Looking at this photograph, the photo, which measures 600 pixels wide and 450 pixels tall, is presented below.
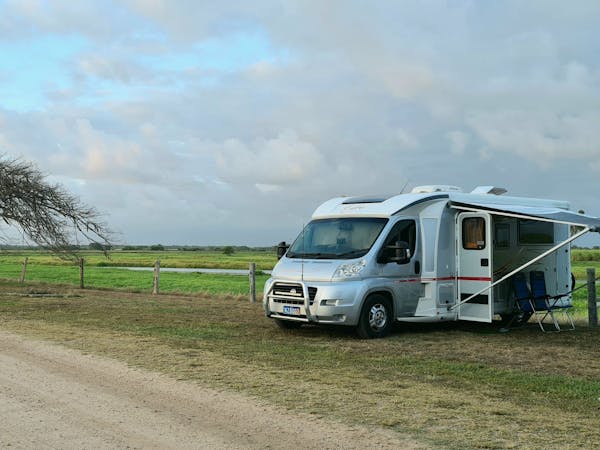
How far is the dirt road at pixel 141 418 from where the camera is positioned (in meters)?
5.31

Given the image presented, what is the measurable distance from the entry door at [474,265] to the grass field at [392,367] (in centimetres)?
52

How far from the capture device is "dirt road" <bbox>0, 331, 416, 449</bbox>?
5312 millimetres

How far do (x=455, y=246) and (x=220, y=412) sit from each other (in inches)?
302

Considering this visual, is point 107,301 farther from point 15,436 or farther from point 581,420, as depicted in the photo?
point 581,420

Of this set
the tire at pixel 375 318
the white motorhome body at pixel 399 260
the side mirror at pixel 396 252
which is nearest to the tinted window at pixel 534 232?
the white motorhome body at pixel 399 260

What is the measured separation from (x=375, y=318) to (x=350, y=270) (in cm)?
106

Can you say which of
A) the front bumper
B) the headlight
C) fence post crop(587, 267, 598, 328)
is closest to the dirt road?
the front bumper

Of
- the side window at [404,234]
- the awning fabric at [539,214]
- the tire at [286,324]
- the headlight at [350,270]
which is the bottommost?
the tire at [286,324]

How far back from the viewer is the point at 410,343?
1120 cm

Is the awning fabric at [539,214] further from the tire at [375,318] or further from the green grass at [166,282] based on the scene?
the green grass at [166,282]

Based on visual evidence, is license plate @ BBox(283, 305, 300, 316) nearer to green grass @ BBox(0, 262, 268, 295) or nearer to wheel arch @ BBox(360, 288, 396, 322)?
wheel arch @ BBox(360, 288, 396, 322)

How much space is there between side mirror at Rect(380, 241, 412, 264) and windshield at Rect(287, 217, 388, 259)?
0.33 metres

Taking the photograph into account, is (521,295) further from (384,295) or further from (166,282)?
(166,282)

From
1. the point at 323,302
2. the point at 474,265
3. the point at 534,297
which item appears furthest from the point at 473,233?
the point at 323,302
